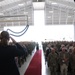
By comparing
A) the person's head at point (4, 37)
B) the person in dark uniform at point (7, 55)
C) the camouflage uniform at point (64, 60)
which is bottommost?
the camouflage uniform at point (64, 60)

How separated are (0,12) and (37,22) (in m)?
8.06

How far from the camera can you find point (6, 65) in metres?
2.99

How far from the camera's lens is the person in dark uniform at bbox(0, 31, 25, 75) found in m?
2.96

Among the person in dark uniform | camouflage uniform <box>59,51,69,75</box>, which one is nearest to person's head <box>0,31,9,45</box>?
the person in dark uniform

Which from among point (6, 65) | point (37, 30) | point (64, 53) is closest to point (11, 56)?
point (6, 65)

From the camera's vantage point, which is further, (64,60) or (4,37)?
(64,60)

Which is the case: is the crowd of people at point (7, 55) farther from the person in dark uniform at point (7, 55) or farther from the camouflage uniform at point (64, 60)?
the camouflage uniform at point (64, 60)

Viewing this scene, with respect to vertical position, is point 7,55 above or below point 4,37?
below

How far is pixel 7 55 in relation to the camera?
304 centimetres

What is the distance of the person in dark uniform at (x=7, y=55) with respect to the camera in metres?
2.96

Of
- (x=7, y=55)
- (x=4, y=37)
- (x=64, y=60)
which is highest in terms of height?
(x=4, y=37)

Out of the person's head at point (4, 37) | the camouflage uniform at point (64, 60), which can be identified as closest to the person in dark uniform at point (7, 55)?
the person's head at point (4, 37)

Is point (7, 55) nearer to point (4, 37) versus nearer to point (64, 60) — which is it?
point (4, 37)

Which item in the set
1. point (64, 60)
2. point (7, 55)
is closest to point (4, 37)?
point (7, 55)
